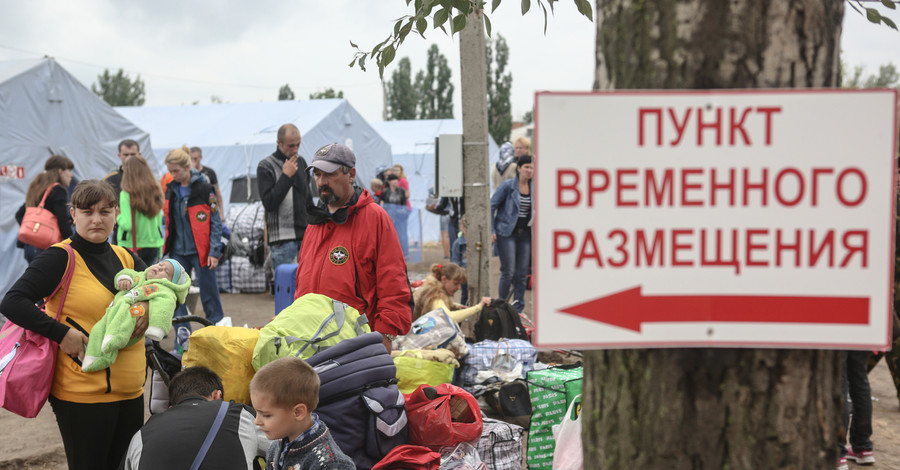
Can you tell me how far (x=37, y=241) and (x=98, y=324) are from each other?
4.38 metres

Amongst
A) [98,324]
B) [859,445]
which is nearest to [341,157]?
[98,324]

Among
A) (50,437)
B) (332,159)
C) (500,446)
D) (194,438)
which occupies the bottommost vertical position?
(50,437)

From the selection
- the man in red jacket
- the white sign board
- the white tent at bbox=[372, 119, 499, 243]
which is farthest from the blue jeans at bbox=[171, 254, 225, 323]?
the white tent at bbox=[372, 119, 499, 243]

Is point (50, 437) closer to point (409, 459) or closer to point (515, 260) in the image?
point (409, 459)

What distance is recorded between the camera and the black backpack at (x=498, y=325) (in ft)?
20.6

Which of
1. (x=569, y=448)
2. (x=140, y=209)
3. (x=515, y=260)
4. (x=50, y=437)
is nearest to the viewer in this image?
(x=569, y=448)

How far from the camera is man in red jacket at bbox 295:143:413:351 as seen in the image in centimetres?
406

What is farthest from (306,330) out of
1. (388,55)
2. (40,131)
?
(40,131)

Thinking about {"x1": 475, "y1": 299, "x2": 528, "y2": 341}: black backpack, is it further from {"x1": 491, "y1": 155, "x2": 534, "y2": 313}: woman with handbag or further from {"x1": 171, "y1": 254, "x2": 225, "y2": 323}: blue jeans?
{"x1": 171, "y1": 254, "x2": 225, "y2": 323}: blue jeans

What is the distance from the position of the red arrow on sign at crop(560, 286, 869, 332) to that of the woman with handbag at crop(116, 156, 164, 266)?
6067mm

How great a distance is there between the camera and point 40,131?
34.4ft

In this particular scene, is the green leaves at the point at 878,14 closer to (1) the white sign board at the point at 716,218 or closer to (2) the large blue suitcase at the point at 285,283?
(1) the white sign board at the point at 716,218

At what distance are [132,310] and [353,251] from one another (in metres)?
1.18

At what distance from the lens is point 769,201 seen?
52.9 inches
